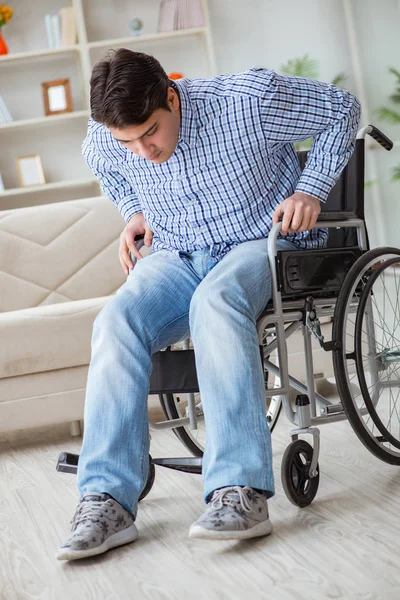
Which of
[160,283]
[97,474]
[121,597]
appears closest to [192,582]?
[121,597]

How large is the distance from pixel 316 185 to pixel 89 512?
73 cm

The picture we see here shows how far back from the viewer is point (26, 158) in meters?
4.89

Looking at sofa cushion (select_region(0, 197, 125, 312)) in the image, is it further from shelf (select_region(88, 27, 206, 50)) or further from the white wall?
the white wall

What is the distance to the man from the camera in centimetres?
134

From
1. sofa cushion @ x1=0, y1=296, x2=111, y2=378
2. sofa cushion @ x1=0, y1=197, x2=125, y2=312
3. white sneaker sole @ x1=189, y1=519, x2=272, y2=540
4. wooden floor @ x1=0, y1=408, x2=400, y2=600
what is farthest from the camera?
sofa cushion @ x1=0, y1=197, x2=125, y2=312

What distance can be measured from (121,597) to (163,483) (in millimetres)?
650

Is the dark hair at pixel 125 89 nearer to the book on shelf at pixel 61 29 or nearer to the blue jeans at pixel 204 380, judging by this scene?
the blue jeans at pixel 204 380

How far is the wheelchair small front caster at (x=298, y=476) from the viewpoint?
4.76 feet

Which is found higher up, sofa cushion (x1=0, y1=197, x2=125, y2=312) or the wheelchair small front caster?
sofa cushion (x1=0, y1=197, x2=125, y2=312)

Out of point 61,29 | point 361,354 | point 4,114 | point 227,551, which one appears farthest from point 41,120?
point 227,551

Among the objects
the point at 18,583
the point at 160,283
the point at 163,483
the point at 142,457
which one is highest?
the point at 160,283

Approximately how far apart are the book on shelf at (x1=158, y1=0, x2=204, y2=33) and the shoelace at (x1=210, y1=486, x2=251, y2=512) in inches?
156

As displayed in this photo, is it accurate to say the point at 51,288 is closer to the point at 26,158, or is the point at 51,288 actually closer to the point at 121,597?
the point at 121,597

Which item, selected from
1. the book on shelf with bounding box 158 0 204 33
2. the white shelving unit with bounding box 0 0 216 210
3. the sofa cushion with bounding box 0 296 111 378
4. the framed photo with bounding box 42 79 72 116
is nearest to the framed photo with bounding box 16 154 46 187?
the white shelving unit with bounding box 0 0 216 210
